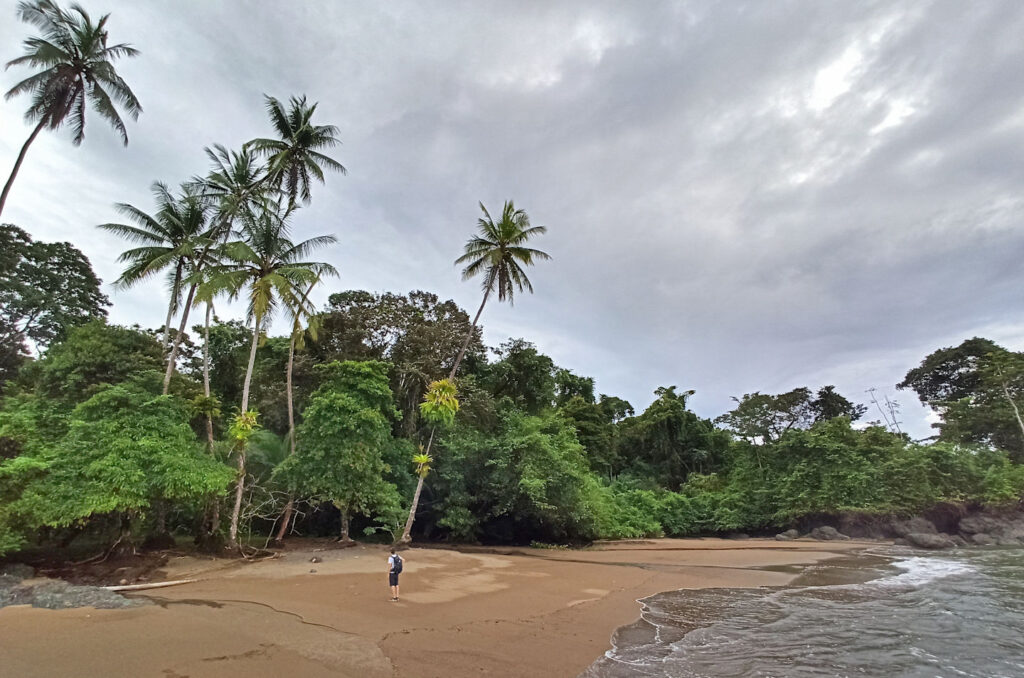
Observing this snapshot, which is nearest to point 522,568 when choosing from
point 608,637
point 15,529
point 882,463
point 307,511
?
point 608,637

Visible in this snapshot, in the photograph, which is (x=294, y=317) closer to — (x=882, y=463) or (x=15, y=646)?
(x=15, y=646)

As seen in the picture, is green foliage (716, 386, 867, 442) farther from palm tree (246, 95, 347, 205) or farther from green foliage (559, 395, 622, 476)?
palm tree (246, 95, 347, 205)

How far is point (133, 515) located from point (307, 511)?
8.12 m

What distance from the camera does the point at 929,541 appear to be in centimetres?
2469

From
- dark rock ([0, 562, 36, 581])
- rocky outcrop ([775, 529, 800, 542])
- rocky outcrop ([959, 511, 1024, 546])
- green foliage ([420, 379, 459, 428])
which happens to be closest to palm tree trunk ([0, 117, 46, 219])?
dark rock ([0, 562, 36, 581])

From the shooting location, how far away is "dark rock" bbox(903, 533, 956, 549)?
2452 centimetres

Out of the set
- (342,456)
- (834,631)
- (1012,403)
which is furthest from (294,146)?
(1012,403)

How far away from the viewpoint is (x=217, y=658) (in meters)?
6.37

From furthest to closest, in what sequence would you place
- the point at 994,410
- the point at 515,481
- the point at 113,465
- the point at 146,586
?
1. the point at 994,410
2. the point at 515,481
3. the point at 113,465
4. the point at 146,586

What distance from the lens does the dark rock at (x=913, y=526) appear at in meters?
27.9

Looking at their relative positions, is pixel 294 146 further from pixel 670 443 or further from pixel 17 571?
pixel 670 443

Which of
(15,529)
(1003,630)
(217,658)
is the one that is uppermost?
(15,529)

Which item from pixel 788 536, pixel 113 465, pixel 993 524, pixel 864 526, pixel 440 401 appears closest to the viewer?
pixel 113 465

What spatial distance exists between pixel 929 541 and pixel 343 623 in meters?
30.3
